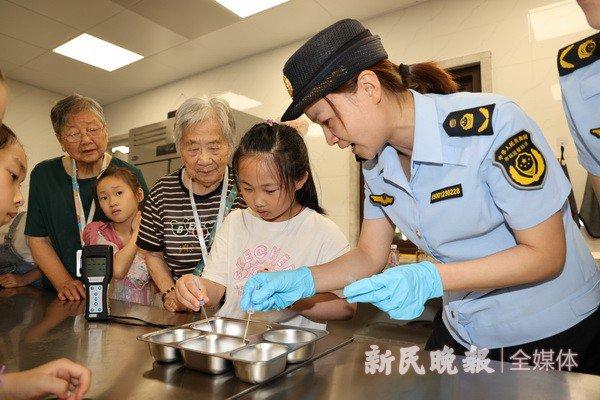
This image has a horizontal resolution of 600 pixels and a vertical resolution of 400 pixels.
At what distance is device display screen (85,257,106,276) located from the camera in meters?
1.40

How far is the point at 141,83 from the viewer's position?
5.35 m

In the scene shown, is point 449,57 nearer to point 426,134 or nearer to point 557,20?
point 557,20

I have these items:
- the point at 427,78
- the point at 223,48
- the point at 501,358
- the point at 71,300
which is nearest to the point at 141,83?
the point at 223,48

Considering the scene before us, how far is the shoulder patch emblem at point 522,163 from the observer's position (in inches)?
36.0

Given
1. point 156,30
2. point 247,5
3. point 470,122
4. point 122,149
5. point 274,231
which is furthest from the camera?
point 122,149

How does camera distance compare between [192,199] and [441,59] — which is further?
[441,59]

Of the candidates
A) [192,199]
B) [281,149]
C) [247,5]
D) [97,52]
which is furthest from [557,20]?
[97,52]

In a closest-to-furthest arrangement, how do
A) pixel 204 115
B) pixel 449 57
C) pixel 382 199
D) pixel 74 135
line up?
pixel 382 199, pixel 204 115, pixel 74 135, pixel 449 57

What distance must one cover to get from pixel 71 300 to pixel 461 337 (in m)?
1.47

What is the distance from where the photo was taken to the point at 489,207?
1.02m

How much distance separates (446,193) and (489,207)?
101 millimetres

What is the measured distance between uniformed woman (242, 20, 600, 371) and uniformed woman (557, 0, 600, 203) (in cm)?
22

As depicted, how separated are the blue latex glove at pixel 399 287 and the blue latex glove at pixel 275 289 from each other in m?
0.24

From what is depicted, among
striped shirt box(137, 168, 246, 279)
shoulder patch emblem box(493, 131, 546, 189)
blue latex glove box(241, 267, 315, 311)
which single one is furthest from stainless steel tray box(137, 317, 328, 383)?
striped shirt box(137, 168, 246, 279)
